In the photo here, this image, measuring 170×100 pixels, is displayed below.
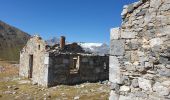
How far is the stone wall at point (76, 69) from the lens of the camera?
19859 millimetres

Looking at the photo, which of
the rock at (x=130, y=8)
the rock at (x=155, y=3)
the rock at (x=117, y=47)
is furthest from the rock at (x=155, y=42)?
the rock at (x=130, y=8)

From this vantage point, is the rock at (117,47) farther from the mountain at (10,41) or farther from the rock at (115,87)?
the mountain at (10,41)

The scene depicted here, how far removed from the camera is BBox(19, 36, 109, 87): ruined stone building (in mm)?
19831

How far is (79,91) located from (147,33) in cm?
1018

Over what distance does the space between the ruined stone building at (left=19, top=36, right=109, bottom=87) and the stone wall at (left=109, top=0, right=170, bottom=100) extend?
11.5 m

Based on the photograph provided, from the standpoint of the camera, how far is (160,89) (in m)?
7.06

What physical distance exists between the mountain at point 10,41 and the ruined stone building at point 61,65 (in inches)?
2216

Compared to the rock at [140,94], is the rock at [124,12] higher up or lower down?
higher up

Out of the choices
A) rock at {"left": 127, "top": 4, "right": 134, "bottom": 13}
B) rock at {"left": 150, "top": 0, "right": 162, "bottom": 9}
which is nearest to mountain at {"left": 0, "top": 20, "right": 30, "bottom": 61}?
rock at {"left": 127, "top": 4, "right": 134, "bottom": 13}

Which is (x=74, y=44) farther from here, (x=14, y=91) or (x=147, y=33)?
(x=147, y=33)

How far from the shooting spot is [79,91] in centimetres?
1706

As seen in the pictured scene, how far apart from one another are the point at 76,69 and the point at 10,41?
7981 centimetres

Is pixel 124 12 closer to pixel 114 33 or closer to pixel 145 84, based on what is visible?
pixel 114 33

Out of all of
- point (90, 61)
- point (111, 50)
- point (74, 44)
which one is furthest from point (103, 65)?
point (111, 50)
